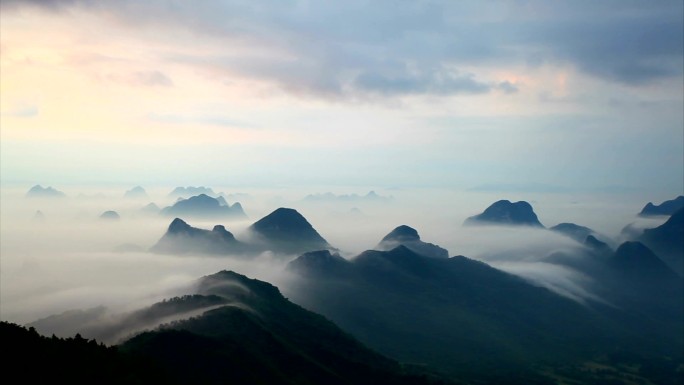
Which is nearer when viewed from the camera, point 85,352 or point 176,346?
point 85,352

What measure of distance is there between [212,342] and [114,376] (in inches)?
2342

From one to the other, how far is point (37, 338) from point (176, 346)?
53.0m

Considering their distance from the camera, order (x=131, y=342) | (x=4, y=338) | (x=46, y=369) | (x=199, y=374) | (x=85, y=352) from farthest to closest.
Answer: (x=131, y=342)
(x=199, y=374)
(x=85, y=352)
(x=4, y=338)
(x=46, y=369)

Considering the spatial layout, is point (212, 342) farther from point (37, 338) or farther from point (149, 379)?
point (37, 338)

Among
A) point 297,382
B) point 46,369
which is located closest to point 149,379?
point 46,369

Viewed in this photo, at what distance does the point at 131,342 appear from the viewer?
190 meters

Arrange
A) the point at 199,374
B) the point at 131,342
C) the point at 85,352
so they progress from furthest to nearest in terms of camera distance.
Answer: the point at 131,342, the point at 199,374, the point at 85,352

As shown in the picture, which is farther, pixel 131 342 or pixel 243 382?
pixel 131 342

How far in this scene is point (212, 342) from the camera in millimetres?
193750

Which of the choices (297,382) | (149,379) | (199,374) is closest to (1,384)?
(149,379)

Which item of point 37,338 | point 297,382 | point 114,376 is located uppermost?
point 37,338

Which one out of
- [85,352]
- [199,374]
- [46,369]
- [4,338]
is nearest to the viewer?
[46,369]

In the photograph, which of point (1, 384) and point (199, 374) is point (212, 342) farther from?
point (1, 384)

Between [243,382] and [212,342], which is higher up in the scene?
[212,342]
